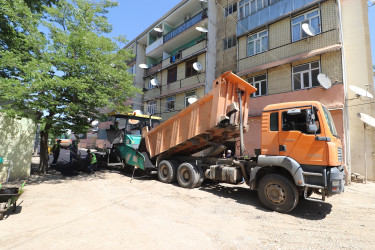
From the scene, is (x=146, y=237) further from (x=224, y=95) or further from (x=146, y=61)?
(x=146, y=61)

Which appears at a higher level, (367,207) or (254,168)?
(254,168)

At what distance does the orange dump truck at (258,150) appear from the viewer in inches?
178

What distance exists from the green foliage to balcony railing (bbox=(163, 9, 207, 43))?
11176 mm

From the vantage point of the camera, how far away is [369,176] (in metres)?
9.62

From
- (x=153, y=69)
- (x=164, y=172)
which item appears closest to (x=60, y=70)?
(x=164, y=172)

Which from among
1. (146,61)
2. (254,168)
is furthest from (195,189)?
(146,61)

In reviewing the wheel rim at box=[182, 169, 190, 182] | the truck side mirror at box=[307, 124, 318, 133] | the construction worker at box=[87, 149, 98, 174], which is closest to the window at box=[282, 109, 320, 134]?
the truck side mirror at box=[307, 124, 318, 133]

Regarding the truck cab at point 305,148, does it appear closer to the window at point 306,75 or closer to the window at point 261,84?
the window at point 306,75

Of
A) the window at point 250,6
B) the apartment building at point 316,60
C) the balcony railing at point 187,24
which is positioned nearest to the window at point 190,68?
the balcony railing at point 187,24

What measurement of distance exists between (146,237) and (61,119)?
6625mm

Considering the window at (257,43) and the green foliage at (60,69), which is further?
the window at (257,43)

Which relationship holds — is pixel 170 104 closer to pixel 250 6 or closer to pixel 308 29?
pixel 250 6

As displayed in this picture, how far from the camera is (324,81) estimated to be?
971 centimetres

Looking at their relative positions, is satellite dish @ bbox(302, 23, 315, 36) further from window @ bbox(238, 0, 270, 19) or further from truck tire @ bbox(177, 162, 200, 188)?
truck tire @ bbox(177, 162, 200, 188)
